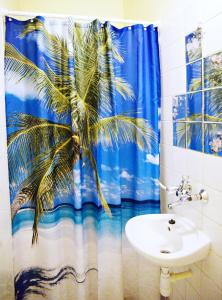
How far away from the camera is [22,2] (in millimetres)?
2123

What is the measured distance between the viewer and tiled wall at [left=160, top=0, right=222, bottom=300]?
1139 mm

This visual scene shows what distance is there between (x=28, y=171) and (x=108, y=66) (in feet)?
2.85

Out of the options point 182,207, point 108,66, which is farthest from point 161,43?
point 182,207

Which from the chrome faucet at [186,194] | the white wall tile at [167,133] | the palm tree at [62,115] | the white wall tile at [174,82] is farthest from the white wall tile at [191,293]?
the white wall tile at [174,82]

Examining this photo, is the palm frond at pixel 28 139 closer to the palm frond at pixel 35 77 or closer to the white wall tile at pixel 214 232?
the palm frond at pixel 35 77

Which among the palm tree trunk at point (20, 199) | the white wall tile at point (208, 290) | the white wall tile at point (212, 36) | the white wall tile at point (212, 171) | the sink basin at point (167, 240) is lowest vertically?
the white wall tile at point (208, 290)

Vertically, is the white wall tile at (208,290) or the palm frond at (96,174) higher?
the palm frond at (96,174)

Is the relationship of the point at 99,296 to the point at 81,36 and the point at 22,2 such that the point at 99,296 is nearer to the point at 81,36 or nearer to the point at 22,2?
the point at 81,36

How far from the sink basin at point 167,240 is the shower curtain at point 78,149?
0.27m

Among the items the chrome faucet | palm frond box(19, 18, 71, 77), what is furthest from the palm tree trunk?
the chrome faucet

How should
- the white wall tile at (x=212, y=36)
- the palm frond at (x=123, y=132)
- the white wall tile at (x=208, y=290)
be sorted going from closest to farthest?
the white wall tile at (x=212, y=36) < the white wall tile at (x=208, y=290) < the palm frond at (x=123, y=132)

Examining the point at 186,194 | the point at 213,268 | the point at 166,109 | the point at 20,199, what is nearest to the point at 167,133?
the point at 166,109

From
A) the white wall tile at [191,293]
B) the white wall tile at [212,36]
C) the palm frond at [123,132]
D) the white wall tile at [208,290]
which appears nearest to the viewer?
the white wall tile at [212,36]

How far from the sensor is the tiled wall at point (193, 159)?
3.74 ft
